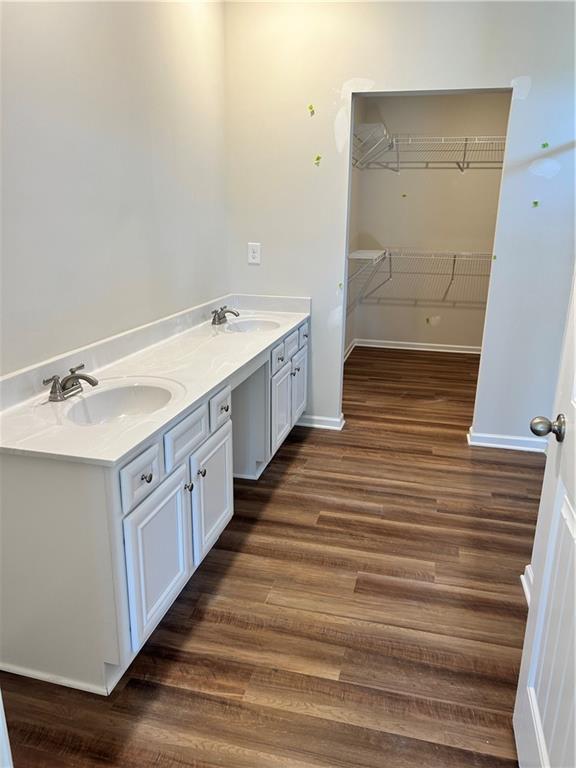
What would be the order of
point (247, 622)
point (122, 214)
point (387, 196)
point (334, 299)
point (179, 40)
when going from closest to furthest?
point (247, 622)
point (122, 214)
point (179, 40)
point (334, 299)
point (387, 196)

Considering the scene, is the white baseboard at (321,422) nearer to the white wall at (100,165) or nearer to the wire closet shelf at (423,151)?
the white wall at (100,165)

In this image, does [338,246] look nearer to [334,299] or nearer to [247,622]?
[334,299]

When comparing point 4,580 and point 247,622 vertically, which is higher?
point 4,580

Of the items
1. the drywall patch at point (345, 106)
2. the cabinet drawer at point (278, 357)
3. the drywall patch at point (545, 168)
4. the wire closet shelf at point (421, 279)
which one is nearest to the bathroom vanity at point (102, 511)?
the cabinet drawer at point (278, 357)

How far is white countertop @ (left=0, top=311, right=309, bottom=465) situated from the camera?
1485 mm

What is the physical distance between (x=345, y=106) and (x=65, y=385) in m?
2.39

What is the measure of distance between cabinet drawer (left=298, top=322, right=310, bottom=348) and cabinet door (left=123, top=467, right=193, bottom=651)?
1.70m

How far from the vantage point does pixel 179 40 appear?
2.67m

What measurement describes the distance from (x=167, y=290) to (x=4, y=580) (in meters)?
1.57

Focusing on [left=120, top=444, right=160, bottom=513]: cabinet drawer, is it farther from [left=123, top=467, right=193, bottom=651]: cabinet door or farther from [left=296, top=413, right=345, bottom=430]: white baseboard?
[left=296, top=413, right=345, bottom=430]: white baseboard

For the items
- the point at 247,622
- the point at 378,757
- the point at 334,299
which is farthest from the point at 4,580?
the point at 334,299

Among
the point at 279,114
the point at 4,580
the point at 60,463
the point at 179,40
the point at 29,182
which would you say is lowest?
the point at 4,580

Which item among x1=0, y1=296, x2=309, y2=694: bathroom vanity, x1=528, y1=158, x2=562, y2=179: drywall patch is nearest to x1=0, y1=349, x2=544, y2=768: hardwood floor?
x1=0, y1=296, x2=309, y2=694: bathroom vanity

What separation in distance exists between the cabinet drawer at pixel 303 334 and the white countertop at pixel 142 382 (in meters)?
0.25
